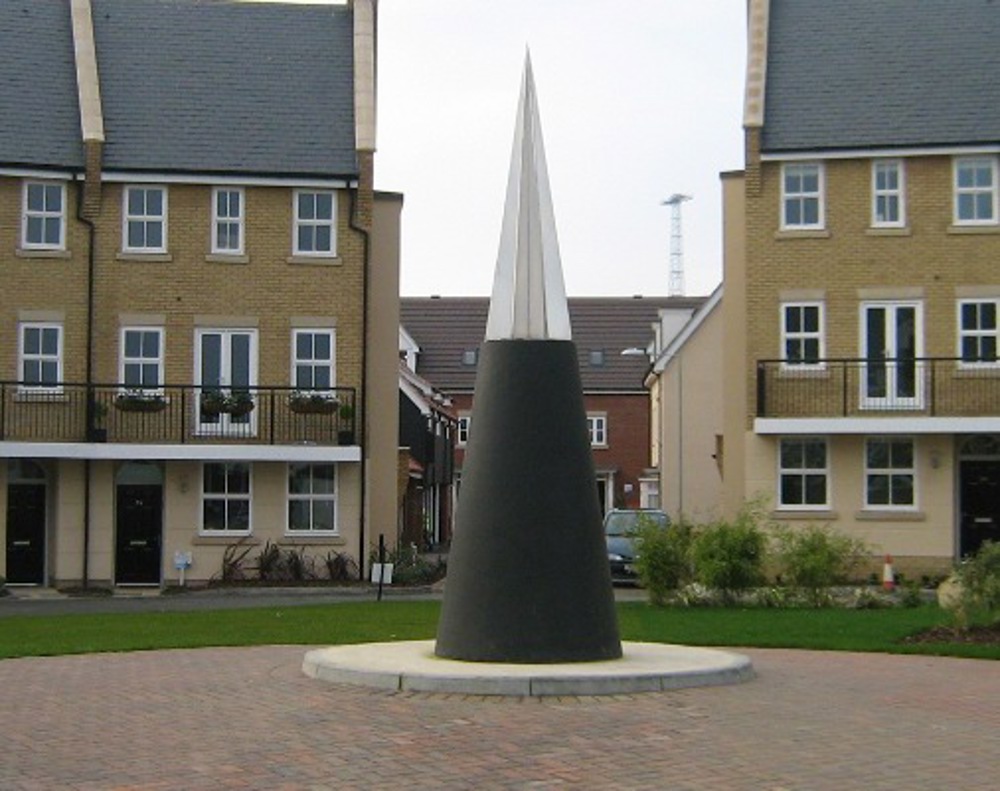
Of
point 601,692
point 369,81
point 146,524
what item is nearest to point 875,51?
point 369,81

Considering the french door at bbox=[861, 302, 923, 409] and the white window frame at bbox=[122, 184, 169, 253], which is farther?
the white window frame at bbox=[122, 184, 169, 253]

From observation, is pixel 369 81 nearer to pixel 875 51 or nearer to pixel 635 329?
pixel 875 51

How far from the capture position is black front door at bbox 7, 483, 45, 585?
114 feet

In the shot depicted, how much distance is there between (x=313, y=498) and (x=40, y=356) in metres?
6.21

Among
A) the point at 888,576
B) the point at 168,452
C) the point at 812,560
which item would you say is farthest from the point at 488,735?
the point at 168,452

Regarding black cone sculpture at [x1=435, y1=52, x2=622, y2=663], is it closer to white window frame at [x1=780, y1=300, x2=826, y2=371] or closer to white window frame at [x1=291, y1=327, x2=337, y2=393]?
white window frame at [x1=780, y1=300, x2=826, y2=371]

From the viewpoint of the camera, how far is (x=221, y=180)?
35.4m

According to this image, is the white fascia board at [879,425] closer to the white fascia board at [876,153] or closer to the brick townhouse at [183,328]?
the white fascia board at [876,153]

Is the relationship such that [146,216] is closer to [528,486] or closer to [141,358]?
[141,358]

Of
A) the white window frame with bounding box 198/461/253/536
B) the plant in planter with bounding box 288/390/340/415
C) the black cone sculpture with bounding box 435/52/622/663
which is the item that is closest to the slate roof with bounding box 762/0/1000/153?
the plant in planter with bounding box 288/390/340/415

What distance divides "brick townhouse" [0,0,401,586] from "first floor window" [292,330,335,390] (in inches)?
1.6

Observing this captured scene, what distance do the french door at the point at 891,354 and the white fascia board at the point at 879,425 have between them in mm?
688

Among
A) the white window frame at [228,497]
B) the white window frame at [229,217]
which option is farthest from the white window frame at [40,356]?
the white window frame at [229,217]

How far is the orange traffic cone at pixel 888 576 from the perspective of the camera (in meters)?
31.8
